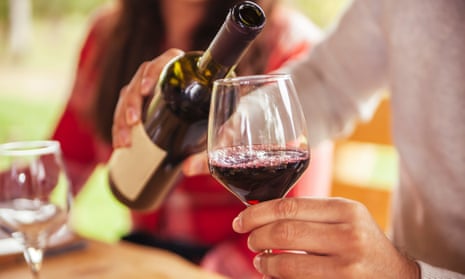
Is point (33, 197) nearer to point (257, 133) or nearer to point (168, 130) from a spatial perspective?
point (168, 130)

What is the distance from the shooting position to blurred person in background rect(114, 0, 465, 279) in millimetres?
694

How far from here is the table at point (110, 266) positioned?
1.12 metres

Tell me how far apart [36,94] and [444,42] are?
263 centimetres

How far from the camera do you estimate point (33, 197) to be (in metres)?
0.93

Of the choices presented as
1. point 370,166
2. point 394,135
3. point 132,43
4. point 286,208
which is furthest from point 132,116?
point 370,166

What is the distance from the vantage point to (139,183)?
99 cm

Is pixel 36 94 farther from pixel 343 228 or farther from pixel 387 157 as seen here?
pixel 343 228

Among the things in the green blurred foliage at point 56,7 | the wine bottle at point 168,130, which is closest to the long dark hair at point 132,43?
the wine bottle at point 168,130

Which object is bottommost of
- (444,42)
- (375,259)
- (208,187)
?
(208,187)

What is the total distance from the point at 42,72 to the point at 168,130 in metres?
2.52

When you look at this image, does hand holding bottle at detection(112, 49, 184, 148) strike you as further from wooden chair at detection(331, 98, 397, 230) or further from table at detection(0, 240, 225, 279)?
wooden chair at detection(331, 98, 397, 230)

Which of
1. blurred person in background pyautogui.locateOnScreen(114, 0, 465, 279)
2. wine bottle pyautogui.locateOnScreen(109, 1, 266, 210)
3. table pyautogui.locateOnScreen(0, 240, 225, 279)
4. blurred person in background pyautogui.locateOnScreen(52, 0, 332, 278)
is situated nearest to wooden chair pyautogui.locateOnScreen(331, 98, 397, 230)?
blurred person in background pyautogui.locateOnScreen(52, 0, 332, 278)

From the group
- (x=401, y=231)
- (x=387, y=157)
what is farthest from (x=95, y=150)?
(x=401, y=231)

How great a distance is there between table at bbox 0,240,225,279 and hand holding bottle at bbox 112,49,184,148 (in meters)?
0.27
